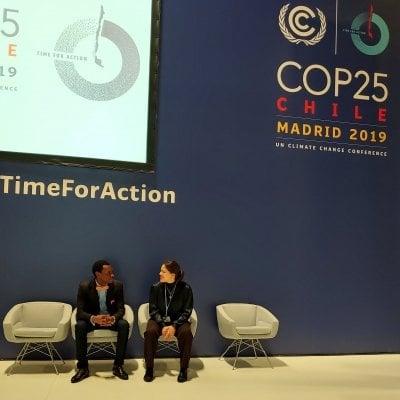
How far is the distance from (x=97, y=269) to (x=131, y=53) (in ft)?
7.52

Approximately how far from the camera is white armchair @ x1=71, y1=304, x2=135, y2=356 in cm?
427

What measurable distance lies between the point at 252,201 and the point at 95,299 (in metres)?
1.99

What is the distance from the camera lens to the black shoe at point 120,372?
417 centimetres

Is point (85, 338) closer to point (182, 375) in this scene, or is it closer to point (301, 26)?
point (182, 375)

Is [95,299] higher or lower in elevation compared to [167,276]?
lower

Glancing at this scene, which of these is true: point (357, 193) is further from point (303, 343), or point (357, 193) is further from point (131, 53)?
point (131, 53)

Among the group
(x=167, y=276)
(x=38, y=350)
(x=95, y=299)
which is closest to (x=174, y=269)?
(x=167, y=276)

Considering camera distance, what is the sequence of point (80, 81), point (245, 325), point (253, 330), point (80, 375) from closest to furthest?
point (80, 375) < point (253, 330) < point (80, 81) < point (245, 325)

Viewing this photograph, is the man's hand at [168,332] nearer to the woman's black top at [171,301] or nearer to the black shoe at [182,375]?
the woman's black top at [171,301]

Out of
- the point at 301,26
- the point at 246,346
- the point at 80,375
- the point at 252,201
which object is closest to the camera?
the point at 80,375

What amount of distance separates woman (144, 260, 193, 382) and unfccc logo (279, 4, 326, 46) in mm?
2987

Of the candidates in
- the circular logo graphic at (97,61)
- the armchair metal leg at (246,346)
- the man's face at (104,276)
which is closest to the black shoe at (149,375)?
the man's face at (104,276)

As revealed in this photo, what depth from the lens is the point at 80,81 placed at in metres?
4.88

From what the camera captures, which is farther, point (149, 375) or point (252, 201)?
point (252, 201)
